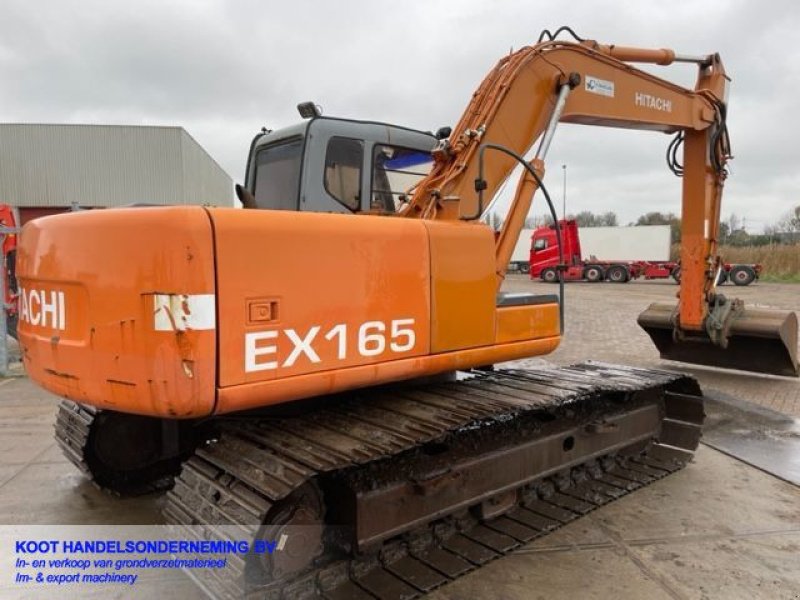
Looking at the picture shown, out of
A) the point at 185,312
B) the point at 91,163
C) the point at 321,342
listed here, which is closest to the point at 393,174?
the point at 321,342

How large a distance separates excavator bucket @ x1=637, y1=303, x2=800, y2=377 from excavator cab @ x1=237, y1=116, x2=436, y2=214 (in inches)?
202

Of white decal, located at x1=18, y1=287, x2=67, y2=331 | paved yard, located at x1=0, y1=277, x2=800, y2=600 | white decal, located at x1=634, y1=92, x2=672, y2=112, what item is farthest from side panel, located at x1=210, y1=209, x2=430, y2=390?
white decal, located at x1=634, y1=92, x2=672, y2=112

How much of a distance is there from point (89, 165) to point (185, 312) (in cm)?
3024

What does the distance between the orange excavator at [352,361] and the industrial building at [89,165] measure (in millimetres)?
26618

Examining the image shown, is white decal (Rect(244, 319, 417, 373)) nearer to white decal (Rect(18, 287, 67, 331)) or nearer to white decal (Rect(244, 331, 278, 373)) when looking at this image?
white decal (Rect(244, 331, 278, 373))

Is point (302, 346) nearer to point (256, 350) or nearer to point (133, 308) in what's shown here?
point (256, 350)

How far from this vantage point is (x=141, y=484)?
439 centimetres

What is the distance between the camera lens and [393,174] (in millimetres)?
3857

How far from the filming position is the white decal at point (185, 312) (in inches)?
90.7

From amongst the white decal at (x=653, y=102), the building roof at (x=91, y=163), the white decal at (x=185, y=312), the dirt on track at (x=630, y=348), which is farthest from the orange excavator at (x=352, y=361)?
the building roof at (x=91, y=163)

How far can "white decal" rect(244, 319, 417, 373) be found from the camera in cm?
247

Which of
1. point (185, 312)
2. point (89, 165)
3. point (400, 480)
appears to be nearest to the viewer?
point (185, 312)

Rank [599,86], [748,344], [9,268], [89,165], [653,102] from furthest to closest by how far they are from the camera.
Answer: [89,165] → [9,268] → [748,344] → [653,102] → [599,86]

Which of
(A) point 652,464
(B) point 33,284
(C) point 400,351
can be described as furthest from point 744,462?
(B) point 33,284
